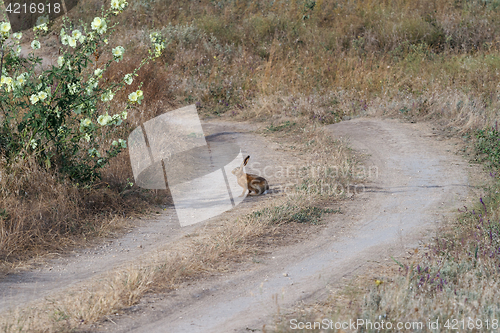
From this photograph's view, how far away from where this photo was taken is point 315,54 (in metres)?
13.7

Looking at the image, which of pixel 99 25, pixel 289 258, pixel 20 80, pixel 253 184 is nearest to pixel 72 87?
pixel 20 80

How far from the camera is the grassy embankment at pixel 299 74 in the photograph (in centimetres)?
555

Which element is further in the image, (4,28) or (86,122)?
(86,122)

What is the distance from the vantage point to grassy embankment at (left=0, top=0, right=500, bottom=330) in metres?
5.55

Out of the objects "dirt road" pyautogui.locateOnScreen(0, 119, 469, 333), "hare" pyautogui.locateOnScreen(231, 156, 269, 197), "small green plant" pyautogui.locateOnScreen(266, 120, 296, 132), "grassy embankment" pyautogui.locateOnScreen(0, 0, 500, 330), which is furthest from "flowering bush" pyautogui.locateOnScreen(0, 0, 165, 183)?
"small green plant" pyautogui.locateOnScreen(266, 120, 296, 132)

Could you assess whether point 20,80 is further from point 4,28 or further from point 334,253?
point 334,253

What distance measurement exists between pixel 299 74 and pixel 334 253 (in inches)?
325

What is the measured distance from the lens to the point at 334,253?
483cm

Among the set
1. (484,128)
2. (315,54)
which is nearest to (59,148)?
(484,128)

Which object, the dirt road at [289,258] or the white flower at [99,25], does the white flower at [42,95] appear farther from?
the dirt road at [289,258]

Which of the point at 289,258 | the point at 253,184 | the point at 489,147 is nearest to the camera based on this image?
the point at 289,258

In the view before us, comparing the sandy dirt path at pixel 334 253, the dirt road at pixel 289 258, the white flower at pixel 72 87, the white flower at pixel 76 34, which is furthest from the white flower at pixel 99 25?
the sandy dirt path at pixel 334 253

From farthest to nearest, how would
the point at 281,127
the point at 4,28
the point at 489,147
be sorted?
the point at 281,127
the point at 489,147
the point at 4,28

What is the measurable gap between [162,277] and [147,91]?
23.8 feet
